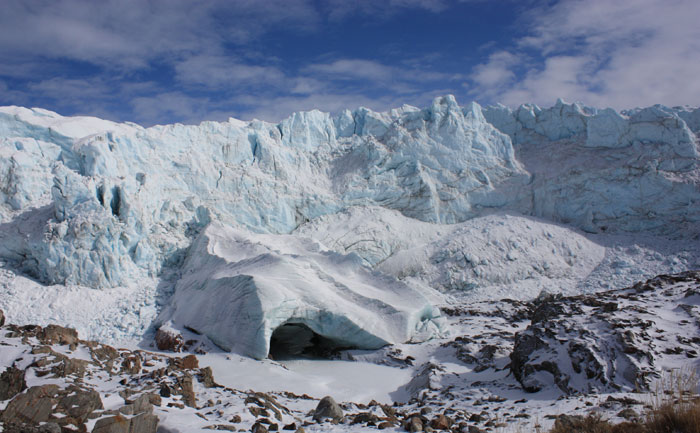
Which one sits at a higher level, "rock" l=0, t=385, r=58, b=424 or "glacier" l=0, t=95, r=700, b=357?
"glacier" l=0, t=95, r=700, b=357

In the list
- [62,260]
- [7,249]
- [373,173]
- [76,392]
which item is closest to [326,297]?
[76,392]

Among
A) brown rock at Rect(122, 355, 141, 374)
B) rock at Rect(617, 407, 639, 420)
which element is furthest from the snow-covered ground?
brown rock at Rect(122, 355, 141, 374)

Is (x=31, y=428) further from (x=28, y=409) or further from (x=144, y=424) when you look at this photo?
(x=144, y=424)

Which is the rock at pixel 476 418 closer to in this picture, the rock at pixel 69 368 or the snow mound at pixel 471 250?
the rock at pixel 69 368

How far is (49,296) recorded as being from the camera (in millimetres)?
14164

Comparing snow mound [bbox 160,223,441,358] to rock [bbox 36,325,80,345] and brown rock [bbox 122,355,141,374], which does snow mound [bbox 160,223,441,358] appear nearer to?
brown rock [bbox 122,355,141,374]

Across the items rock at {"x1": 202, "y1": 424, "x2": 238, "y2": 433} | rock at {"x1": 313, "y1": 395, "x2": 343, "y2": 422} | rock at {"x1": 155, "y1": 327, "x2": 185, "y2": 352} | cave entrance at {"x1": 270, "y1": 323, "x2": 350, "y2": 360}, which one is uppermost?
rock at {"x1": 202, "y1": 424, "x2": 238, "y2": 433}

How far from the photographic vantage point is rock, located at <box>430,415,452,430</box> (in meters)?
5.94

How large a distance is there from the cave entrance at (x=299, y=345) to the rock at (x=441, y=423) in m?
7.38

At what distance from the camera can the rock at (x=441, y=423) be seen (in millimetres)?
5938

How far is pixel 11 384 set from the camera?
18.0 ft

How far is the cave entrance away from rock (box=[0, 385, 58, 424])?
8.23 m

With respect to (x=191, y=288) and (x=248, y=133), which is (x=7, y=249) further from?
(x=248, y=133)

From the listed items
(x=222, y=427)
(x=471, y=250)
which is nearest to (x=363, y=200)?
(x=471, y=250)
